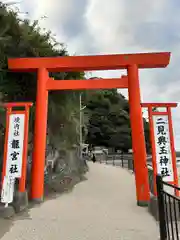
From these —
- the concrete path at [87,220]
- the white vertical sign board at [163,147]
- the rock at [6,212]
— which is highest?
the white vertical sign board at [163,147]

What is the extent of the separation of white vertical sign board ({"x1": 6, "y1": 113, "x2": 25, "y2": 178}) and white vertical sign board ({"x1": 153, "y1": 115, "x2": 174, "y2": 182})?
3.86 m

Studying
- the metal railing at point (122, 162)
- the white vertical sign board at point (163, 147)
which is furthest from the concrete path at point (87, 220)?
the metal railing at point (122, 162)

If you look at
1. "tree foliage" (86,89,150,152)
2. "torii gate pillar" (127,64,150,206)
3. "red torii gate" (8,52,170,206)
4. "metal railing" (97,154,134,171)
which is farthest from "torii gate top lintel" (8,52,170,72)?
"tree foliage" (86,89,150,152)

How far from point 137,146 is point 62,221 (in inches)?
127

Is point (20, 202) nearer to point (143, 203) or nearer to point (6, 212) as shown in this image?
point (6, 212)

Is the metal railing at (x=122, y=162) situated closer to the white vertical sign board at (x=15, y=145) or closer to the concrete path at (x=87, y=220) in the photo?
the concrete path at (x=87, y=220)

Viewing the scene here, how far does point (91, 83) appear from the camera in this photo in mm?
7688

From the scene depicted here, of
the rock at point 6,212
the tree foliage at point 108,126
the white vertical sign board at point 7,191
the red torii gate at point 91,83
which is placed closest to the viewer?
the rock at point 6,212

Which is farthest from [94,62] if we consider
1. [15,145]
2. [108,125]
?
[108,125]

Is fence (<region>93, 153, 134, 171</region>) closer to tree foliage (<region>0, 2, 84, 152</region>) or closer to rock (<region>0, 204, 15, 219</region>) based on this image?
tree foliage (<region>0, 2, 84, 152</region>)

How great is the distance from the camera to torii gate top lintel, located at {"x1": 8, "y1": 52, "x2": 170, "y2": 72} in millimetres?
7398

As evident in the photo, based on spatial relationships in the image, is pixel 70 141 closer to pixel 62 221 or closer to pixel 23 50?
pixel 23 50

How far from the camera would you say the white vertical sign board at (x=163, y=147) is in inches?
235

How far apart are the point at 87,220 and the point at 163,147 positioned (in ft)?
9.37
